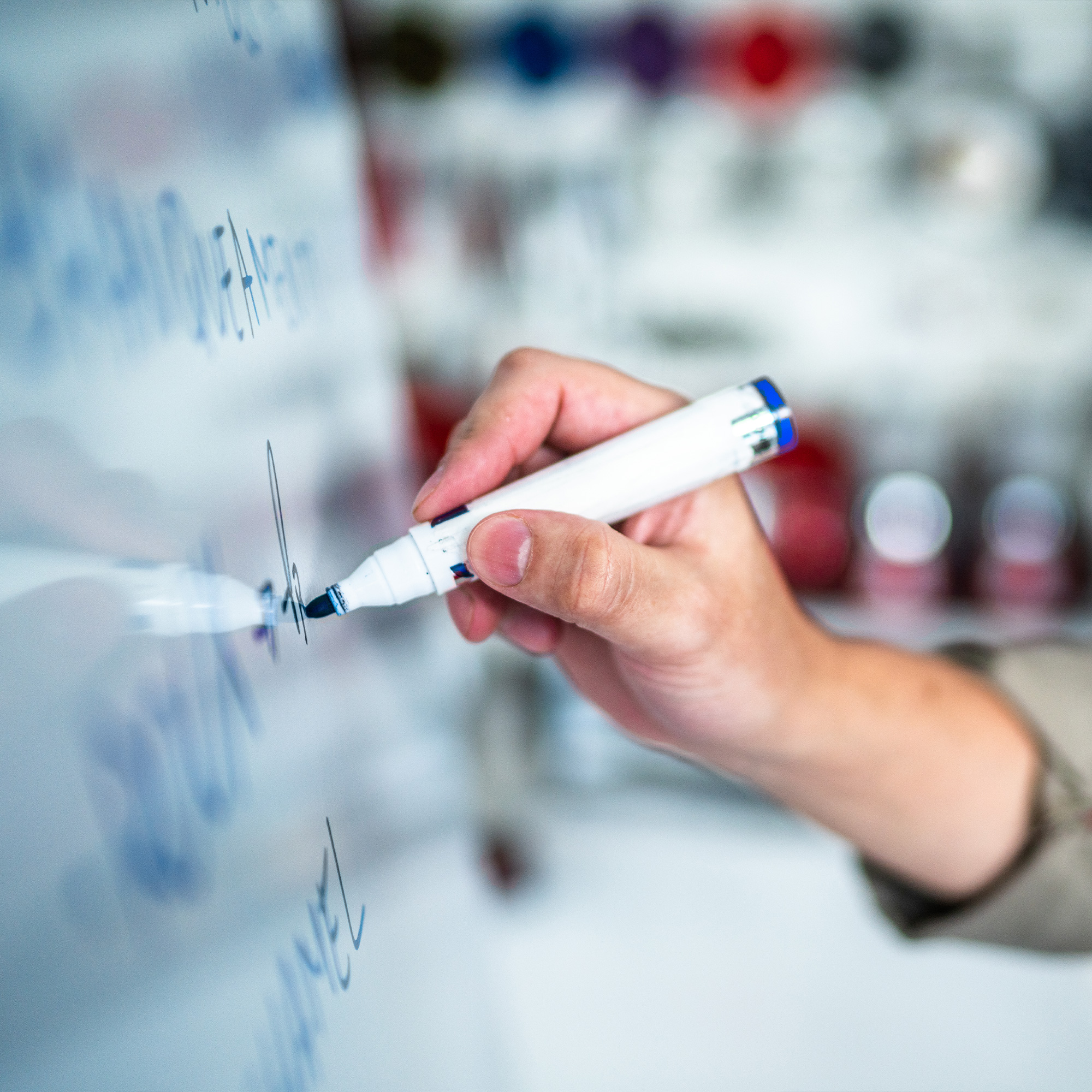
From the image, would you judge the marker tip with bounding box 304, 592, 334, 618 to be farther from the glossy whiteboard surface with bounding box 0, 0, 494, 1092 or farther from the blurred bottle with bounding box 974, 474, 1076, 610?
the blurred bottle with bounding box 974, 474, 1076, 610

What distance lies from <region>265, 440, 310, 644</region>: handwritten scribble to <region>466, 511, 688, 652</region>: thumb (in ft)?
0.18

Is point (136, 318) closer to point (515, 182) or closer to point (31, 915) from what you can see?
point (31, 915)

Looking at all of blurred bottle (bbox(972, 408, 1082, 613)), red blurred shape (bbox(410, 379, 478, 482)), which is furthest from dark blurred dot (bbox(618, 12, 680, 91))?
blurred bottle (bbox(972, 408, 1082, 613))

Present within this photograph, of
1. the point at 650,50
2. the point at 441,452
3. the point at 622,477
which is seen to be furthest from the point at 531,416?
the point at 650,50

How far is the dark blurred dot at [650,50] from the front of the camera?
817 millimetres

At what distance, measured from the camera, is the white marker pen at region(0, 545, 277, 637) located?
18cm

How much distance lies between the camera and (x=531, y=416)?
357 mm

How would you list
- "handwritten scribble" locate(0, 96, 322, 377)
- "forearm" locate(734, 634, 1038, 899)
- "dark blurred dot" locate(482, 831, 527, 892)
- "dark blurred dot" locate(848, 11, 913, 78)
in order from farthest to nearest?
"dark blurred dot" locate(848, 11, 913, 78)
"dark blurred dot" locate(482, 831, 527, 892)
"forearm" locate(734, 634, 1038, 899)
"handwritten scribble" locate(0, 96, 322, 377)

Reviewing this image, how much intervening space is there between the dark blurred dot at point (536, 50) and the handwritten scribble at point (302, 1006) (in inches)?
30.1

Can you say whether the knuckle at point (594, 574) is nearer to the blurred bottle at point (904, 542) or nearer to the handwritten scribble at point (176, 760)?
the handwritten scribble at point (176, 760)

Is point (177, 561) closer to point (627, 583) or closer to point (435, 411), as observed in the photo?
point (627, 583)

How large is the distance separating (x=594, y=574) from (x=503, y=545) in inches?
1.1

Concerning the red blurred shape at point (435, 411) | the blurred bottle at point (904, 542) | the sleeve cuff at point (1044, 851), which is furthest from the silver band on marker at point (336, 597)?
the blurred bottle at point (904, 542)

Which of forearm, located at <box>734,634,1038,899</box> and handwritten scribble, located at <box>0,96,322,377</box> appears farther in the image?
forearm, located at <box>734,634,1038,899</box>
